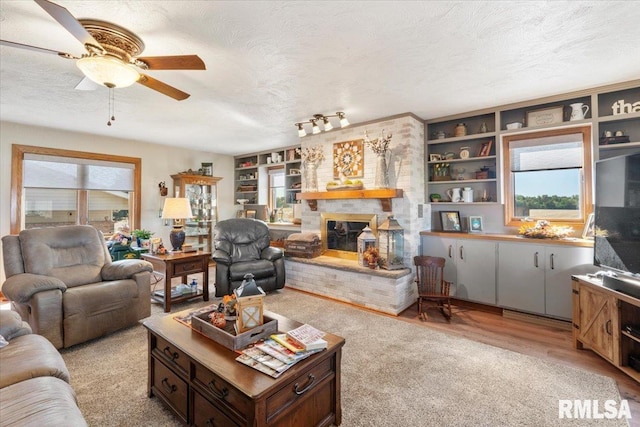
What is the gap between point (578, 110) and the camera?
10.7 ft

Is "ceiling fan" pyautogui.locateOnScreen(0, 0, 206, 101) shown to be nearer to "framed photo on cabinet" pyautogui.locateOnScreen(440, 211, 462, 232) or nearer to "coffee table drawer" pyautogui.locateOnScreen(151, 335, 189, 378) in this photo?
"coffee table drawer" pyautogui.locateOnScreen(151, 335, 189, 378)

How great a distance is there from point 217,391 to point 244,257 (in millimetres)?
2945

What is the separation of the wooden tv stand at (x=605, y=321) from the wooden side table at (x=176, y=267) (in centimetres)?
406

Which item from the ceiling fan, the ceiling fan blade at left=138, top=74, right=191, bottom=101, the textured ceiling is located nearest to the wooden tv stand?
the textured ceiling

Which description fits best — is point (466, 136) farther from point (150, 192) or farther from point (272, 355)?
point (150, 192)

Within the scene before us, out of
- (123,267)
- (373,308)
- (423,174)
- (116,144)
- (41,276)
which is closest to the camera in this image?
(41,276)

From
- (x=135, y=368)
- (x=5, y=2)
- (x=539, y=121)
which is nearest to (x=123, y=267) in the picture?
(x=135, y=368)

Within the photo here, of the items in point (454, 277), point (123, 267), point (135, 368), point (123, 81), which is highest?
point (123, 81)

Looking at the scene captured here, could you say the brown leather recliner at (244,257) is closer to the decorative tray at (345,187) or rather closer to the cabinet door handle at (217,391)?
the decorative tray at (345,187)

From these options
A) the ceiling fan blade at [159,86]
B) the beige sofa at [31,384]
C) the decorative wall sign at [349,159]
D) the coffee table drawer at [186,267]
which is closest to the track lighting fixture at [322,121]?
the decorative wall sign at [349,159]

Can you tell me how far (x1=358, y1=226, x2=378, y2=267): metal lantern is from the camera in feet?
13.3

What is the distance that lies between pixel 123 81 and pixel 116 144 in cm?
382

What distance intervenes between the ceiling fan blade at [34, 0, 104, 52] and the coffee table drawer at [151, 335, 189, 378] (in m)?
1.77

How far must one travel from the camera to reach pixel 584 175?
3.31 m
